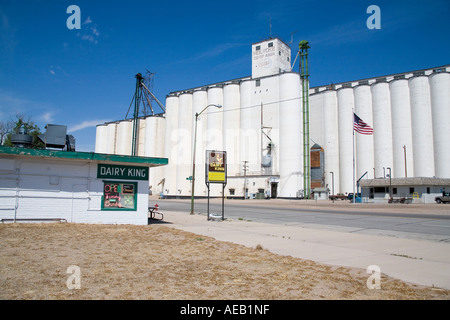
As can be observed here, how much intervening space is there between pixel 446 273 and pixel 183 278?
19.9 feet

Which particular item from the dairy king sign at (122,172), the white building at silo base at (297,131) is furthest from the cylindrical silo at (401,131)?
the dairy king sign at (122,172)

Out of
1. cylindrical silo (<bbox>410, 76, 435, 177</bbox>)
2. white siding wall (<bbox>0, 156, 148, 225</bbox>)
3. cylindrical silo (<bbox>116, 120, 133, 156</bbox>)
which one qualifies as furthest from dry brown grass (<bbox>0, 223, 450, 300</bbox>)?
cylindrical silo (<bbox>116, 120, 133, 156</bbox>)

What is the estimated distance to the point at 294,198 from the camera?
65.6m

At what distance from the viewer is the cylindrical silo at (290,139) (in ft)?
217

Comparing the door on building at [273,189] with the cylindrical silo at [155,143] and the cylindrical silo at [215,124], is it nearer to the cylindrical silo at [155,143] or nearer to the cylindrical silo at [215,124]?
the cylindrical silo at [215,124]

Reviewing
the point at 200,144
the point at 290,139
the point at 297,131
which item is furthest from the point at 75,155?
the point at 200,144

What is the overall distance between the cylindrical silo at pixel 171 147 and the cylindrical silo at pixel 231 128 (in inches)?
562

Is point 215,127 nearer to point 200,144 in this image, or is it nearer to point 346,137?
point 200,144

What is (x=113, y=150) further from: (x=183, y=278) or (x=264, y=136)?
(x=183, y=278)

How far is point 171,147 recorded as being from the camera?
80.8m

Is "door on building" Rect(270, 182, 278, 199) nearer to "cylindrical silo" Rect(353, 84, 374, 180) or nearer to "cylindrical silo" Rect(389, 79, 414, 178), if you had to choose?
"cylindrical silo" Rect(353, 84, 374, 180)

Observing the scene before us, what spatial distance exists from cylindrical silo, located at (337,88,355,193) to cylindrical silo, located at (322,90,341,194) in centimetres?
134

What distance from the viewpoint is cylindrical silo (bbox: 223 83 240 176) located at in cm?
7319

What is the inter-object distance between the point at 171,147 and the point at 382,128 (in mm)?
47718
